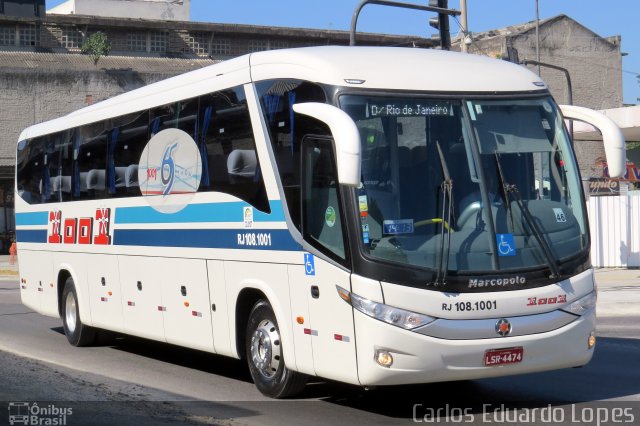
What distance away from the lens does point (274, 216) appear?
33.0 feet

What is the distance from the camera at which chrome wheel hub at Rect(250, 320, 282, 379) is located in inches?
403

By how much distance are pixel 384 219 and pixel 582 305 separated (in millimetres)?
2105

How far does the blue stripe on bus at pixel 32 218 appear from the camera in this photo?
55.4ft

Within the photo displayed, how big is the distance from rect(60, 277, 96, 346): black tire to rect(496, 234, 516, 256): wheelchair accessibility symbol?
8466mm

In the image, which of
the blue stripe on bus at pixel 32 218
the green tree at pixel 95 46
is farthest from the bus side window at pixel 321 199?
the green tree at pixel 95 46

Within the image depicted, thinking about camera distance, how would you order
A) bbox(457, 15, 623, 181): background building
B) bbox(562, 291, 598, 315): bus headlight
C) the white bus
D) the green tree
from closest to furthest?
the white bus → bbox(562, 291, 598, 315): bus headlight → the green tree → bbox(457, 15, 623, 181): background building

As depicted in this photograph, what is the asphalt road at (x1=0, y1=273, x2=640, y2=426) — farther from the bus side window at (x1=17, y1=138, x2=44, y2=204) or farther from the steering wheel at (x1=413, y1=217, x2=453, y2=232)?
the bus side window at (x1=17, y1=138, x2=44, y2=204)

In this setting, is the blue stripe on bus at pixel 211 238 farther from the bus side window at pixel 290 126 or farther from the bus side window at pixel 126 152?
the bus side window at pixel 126 152

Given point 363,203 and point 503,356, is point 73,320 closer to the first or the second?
point 363,203

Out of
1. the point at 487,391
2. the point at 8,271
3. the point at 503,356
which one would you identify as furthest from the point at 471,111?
the point at 8,271

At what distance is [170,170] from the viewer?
12.4m

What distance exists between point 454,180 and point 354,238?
1.10 metres

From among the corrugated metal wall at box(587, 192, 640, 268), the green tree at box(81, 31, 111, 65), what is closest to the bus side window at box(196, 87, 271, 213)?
the corrugated metal wall at box(587, 192, 640, 268)

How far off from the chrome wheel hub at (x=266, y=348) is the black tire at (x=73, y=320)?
5828 millimetres
